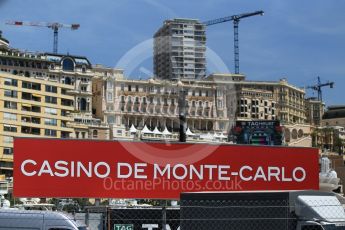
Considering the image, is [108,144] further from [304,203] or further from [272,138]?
[272,138]

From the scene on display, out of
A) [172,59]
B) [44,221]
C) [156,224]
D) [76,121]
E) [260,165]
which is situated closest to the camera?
[44,221]

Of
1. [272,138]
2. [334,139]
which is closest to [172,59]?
[272,138]

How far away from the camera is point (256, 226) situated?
1227 cm

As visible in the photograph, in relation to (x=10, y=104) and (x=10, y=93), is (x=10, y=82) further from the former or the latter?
(x=10, y=104)

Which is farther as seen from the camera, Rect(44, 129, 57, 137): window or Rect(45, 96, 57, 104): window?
Rect(45, 96, 57, 104): window

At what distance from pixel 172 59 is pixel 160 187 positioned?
6845 mm

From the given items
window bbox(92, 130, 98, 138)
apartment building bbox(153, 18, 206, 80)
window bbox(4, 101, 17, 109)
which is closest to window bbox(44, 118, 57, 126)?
window bbox(4, 101, 17, 109)

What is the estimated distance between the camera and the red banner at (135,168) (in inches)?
937

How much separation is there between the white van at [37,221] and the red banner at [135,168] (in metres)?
10.7

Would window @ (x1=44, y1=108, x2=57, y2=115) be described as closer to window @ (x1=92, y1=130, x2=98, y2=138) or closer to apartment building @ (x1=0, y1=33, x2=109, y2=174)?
apartment building @ (x1=0, y1=33, x2=109, y2=174)

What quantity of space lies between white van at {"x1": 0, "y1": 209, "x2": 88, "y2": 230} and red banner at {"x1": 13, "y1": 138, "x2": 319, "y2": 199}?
1074 cm

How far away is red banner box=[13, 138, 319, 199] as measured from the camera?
23.8 meters

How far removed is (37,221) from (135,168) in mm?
12630

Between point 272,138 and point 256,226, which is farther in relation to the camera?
point 272,138
